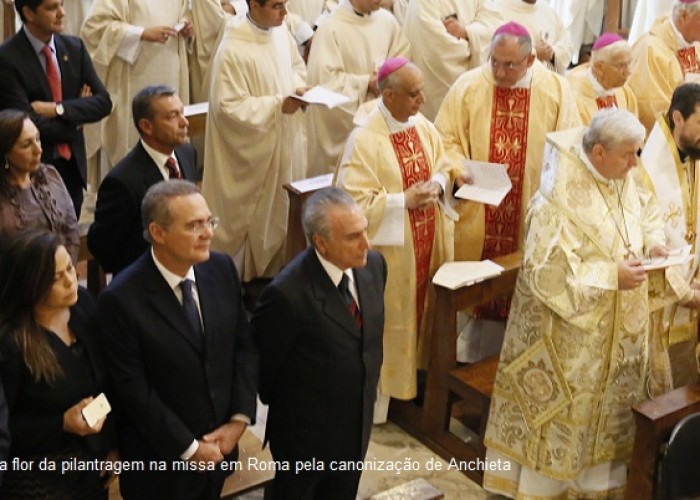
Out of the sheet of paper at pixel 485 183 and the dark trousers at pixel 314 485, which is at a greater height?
the sheet of paper at pixel 485 183

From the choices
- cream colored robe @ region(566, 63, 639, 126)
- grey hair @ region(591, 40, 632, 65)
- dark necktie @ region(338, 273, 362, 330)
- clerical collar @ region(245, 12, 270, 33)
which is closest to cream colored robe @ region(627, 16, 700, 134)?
cream colored robe @ region(566, 63, 639, 126)

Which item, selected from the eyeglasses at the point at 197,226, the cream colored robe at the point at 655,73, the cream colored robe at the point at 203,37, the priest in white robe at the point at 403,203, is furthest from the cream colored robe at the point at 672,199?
the cream colored robe at the point at 203,37

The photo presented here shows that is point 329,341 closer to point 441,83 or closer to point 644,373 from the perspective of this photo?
point 644,373

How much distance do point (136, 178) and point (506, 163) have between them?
2.27m

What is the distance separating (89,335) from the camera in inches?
130

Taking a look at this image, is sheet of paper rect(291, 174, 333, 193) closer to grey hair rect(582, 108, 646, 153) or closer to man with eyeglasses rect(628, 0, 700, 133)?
grey hair rect(582, 108, 646, 153)

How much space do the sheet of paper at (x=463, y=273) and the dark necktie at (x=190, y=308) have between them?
5.65 ft

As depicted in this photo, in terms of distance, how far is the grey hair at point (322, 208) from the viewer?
358 centimetres

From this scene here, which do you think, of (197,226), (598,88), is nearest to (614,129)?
(197,226)

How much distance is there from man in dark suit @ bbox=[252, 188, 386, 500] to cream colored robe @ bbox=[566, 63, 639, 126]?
113 inches

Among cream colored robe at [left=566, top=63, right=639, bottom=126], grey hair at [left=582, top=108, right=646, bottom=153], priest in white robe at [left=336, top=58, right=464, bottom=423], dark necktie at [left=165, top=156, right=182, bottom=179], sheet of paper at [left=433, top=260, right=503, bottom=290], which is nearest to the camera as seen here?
grey hair at [left=582, top=108, right=646, bottom=153]

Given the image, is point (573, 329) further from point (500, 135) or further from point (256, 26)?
point (256, 26)

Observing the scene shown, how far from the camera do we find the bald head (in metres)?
4.90

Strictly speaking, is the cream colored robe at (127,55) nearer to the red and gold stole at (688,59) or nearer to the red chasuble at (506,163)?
Result: the red chasuble at (506,163)
